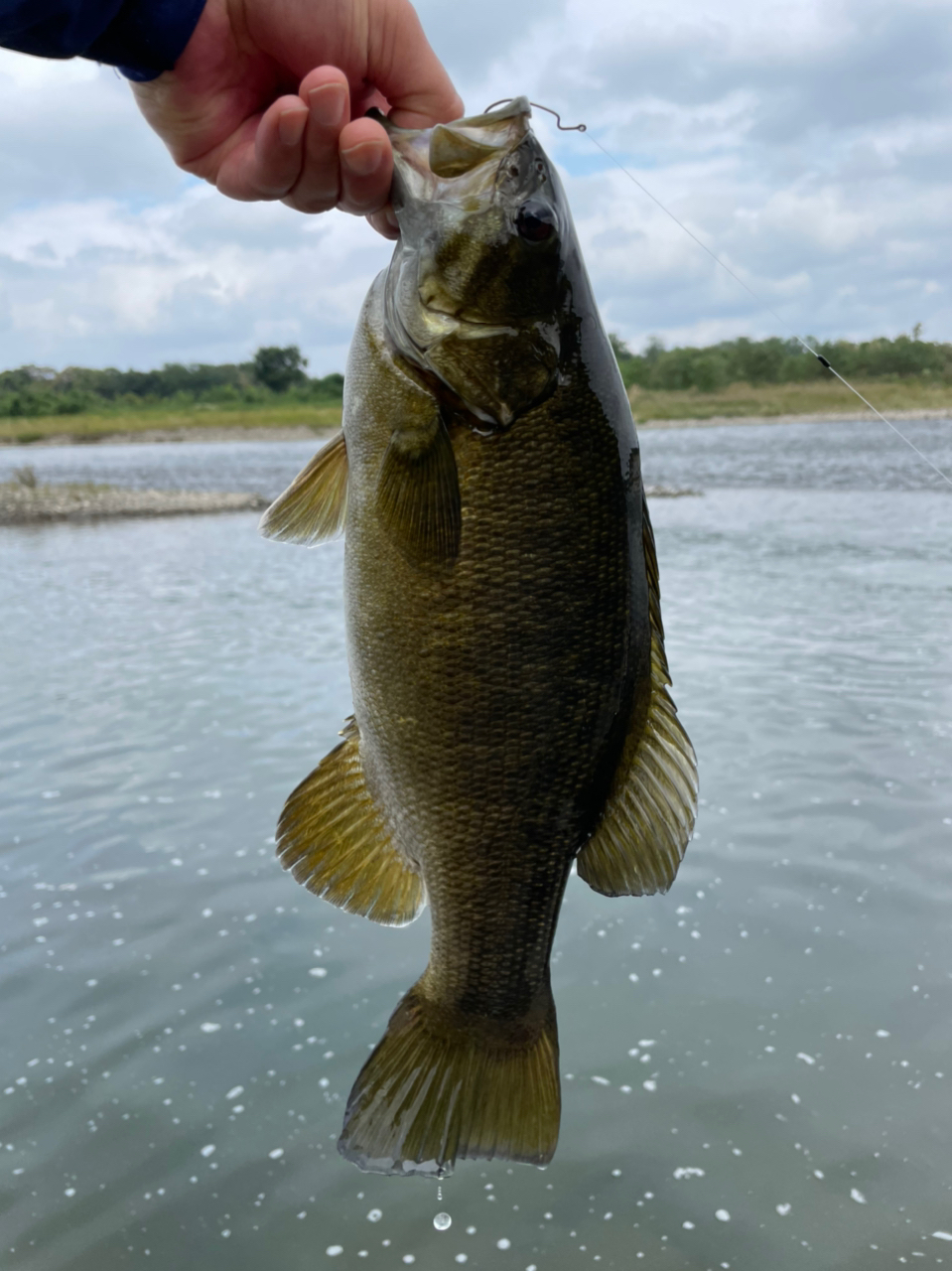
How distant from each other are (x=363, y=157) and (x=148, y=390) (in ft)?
268

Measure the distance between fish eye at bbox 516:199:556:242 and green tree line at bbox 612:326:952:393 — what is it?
2296 inches

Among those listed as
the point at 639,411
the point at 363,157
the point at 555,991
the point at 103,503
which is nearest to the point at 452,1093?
the point at 363,157

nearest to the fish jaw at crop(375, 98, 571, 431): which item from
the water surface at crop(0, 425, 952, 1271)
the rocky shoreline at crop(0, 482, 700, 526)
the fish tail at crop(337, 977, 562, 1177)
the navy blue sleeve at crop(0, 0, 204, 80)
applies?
the navy blue sleeve at crop(0, 0, 204, 80)

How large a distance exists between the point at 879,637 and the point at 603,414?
9671 mm

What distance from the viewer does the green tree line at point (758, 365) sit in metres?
56.3

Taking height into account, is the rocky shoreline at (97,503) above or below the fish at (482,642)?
below

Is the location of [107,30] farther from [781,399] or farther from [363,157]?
[781,399]

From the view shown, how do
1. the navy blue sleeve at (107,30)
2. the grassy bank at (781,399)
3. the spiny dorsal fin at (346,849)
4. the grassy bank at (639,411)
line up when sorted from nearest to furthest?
the navy blue sleeve at (107,30) < the spiny dorsal fin at (346,849) < the grassy bank at (781,399) < the grassy bank at (639,411)

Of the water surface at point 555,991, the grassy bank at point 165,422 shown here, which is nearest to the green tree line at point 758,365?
the grassy bank at point 165,422

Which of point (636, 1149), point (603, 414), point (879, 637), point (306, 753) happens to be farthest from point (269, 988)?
point (879, 637)

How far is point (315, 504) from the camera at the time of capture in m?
1.98

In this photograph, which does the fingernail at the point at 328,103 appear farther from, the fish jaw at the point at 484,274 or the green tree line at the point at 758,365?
the green tree line at the point at 758,365

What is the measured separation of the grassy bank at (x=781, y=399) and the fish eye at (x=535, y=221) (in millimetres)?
54701

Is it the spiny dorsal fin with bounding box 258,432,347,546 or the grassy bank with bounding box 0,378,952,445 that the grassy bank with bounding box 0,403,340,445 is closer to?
the grassy bank with bounding box 0,378,952,445
